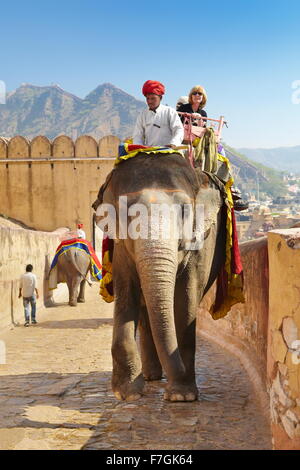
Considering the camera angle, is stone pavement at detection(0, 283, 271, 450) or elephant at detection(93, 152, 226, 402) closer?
stone pavement at detection(0, 283, 271, 450)

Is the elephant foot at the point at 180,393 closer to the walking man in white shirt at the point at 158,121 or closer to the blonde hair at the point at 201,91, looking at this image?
the walking man in white shirt at the point at 158,121

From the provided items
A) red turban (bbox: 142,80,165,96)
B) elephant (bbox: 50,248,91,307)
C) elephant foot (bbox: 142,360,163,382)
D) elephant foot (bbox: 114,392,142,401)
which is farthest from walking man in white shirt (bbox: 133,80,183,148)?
elephant (bbox: 50,248,91,307)

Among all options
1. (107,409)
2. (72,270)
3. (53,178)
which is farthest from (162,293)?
(53,178)

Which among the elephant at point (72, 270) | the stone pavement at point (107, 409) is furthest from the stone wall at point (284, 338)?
the elephant at point (72, 270)

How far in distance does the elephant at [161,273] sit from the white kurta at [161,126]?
472mm

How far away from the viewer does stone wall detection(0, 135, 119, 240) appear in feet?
66.5

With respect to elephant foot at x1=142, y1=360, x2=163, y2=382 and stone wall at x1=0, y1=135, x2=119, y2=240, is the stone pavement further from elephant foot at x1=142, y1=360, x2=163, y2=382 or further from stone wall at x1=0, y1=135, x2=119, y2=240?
stone wall at x1=0, y1=135, x2=119, y2=240

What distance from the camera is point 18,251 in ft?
35.0

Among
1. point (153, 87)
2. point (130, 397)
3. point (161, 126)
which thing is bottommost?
point (130, 397)

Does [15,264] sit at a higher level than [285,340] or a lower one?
lower

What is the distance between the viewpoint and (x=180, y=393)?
4762 mm

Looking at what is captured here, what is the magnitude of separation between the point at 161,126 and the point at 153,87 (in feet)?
1.22

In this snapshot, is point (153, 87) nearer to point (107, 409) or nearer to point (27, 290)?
point (107, 409)

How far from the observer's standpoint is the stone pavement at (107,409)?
3.99 meters
